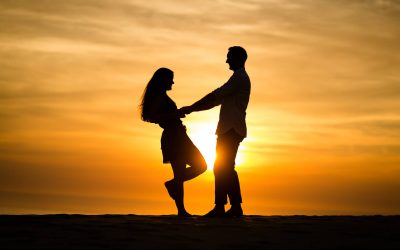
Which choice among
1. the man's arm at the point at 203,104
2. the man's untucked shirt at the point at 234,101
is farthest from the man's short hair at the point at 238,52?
the man's arm at the point at 203,104

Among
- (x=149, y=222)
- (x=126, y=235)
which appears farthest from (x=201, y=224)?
(x=126, y=235)

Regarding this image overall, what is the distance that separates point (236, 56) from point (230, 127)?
1.09 meters

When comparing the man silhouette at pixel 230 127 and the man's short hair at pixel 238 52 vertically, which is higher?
the man's short hair at pixel 238 52

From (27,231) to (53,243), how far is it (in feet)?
3.01

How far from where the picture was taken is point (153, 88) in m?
9.49

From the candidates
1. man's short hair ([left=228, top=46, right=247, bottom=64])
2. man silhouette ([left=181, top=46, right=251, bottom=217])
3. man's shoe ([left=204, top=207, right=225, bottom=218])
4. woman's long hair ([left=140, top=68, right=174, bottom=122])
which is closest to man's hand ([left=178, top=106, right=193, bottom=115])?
man silhouette ([left=181, top=46, right=251, bottom=217])

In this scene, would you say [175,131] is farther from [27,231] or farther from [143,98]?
[27,231]

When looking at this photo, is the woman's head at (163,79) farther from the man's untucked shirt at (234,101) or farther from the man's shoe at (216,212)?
the man's shoe at (216,212)

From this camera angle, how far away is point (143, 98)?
9570mm

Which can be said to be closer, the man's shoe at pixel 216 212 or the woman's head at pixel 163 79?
the man's shoe at pixel 216 212

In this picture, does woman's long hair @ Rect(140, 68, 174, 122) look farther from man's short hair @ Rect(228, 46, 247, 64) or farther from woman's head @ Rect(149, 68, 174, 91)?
man's short hair @ Rect(228, 46, 247, 64)

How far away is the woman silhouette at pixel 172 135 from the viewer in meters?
9.46

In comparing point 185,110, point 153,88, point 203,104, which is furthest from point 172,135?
point 153,88

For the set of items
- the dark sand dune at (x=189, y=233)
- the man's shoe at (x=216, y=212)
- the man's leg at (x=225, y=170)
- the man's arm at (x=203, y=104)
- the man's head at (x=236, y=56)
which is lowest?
the dark sand dune at (x=189, y=233)
